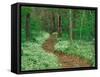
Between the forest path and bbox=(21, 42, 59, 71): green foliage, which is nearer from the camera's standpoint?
bbox=(21, 42, 59, 71): green foliage

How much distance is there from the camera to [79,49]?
3922mm

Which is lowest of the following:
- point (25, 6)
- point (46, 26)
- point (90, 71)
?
point (90, 71)

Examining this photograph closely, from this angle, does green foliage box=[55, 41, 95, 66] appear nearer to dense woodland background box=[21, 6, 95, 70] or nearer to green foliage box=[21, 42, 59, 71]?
dense woodland background box=[21, 6, 95, 70]

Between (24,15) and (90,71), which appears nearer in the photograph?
(24,15)

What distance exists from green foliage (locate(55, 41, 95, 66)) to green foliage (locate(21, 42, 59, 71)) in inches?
6.7

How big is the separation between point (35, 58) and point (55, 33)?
15.0 inches

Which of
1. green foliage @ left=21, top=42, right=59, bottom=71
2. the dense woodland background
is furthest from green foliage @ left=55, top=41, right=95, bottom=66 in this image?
green foliage @ left=21, top=42, right=59, bottom=71

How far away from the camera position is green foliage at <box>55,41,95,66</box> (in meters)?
3.83

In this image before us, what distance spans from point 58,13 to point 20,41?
0.58 meters

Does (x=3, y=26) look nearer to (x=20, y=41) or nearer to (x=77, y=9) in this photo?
(x=20, y=41)

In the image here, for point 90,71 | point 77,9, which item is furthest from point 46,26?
point 90,71

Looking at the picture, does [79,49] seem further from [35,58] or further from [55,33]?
[35,58]

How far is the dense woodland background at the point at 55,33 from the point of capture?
11.9 feet

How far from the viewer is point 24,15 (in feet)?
11.8
